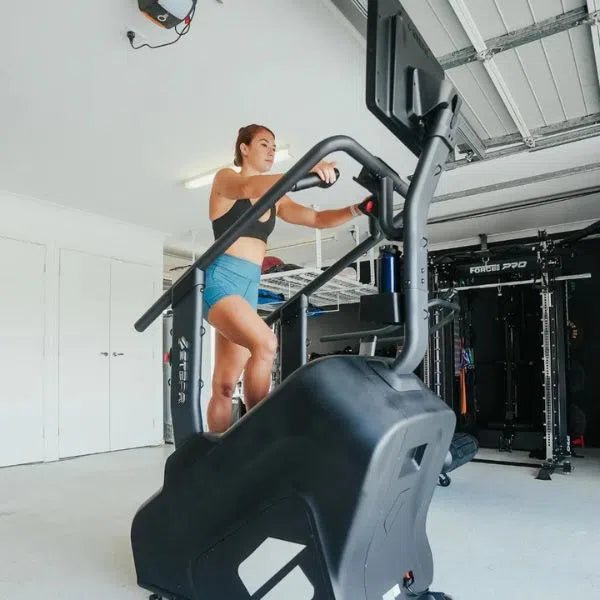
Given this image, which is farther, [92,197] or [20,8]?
[92,197]

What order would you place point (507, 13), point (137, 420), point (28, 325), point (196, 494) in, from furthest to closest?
point (137, 420), point (28, 325), point (507, 13), point (196, 494)

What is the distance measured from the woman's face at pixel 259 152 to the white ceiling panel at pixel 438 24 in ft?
3.57

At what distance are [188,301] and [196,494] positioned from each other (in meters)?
0.60

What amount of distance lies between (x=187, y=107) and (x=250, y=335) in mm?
2362

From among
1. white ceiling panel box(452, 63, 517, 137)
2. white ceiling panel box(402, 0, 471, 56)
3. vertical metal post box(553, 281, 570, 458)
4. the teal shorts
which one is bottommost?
vertical metal post box(553, 281, 570, 458)

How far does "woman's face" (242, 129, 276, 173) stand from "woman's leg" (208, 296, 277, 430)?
0.55m

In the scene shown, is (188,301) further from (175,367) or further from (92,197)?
(92,197)

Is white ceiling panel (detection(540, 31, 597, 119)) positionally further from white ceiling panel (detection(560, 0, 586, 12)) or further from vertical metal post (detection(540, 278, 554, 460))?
vertical metal post (detection(540, 278, 554, 460))

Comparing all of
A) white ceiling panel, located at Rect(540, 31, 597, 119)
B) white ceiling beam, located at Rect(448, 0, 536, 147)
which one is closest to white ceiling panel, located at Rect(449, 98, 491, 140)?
white ceiling beam, located at Rect(448, 0, 536, 147)

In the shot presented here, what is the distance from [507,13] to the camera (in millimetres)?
2572

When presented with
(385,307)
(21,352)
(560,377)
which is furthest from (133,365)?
(385,307)

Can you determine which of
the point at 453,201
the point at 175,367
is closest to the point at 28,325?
the point at 175,367

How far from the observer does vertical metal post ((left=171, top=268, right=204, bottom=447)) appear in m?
1.68

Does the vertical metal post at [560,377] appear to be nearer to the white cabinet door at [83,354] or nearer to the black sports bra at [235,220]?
the black sports bra at [235,220]
